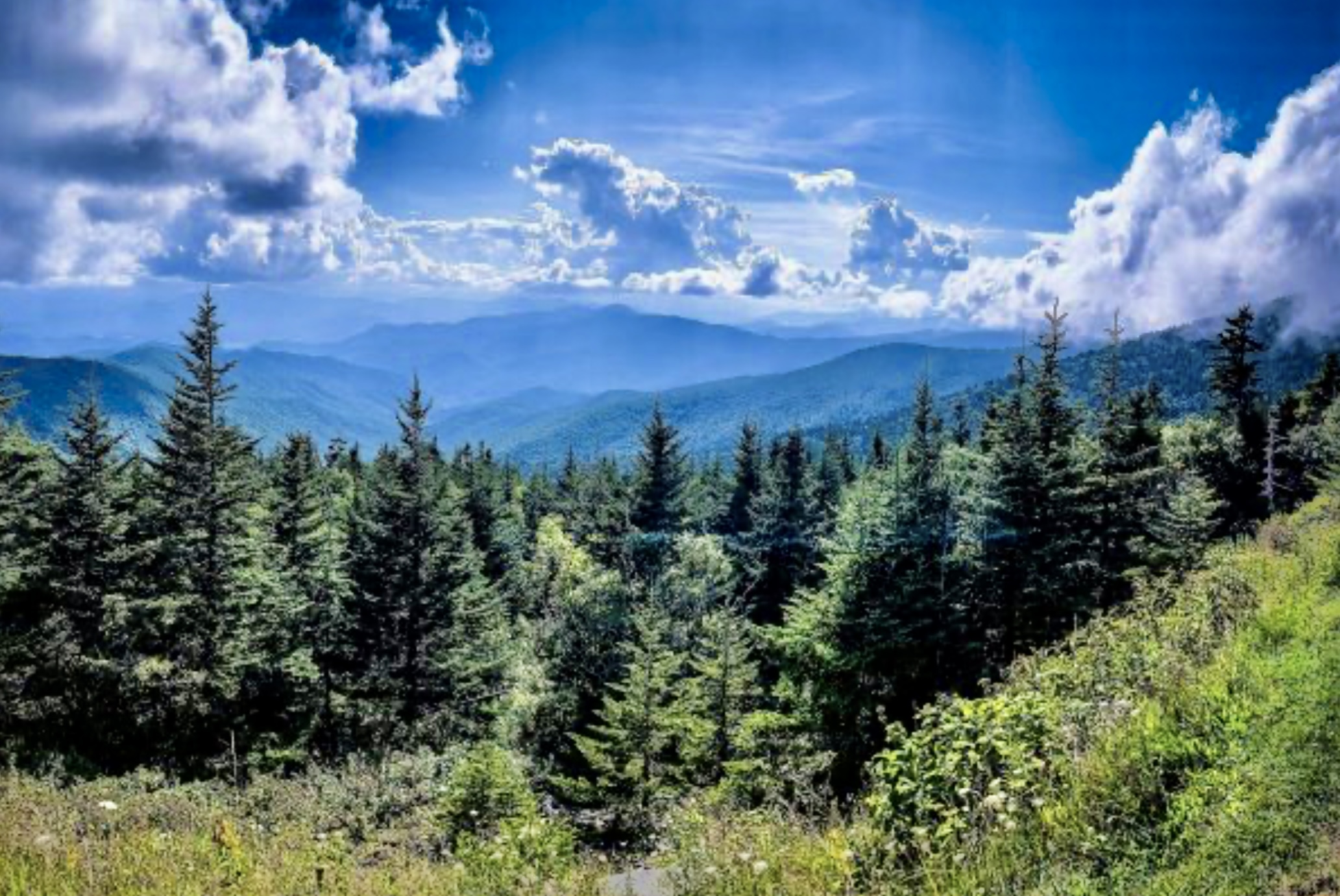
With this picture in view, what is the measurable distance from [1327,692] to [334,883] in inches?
294

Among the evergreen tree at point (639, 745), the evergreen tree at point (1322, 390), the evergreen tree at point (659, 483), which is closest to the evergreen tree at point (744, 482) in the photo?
the evergreen tree at point (659, 483)

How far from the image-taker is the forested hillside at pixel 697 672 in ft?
20.6

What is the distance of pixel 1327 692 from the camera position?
661cm

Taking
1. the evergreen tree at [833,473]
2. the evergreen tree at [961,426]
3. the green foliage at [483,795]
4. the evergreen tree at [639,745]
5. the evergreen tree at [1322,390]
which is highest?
the evergreen tree at [1322,390]

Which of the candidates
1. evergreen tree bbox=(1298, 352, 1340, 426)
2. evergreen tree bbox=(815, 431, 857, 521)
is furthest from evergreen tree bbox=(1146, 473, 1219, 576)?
evergreen tree bbox=(1298, 352, 1340, 426)

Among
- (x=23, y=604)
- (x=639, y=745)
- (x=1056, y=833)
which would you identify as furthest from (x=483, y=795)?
(x=23, y=604)

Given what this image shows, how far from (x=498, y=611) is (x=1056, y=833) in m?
42.5

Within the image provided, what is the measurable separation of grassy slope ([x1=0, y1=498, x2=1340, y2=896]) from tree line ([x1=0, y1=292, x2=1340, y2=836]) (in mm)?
8339

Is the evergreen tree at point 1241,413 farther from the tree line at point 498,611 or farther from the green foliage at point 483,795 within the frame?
the green foliage at point 483,795

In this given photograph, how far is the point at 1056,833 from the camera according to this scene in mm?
6016

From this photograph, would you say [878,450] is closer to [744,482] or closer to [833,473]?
[833,473]

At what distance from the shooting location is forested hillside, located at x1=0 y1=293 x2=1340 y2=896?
248 inches

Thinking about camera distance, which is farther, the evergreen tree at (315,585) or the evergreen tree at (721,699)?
the evergreen tree at (315,585)

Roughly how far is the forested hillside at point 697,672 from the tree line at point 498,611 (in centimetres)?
16
